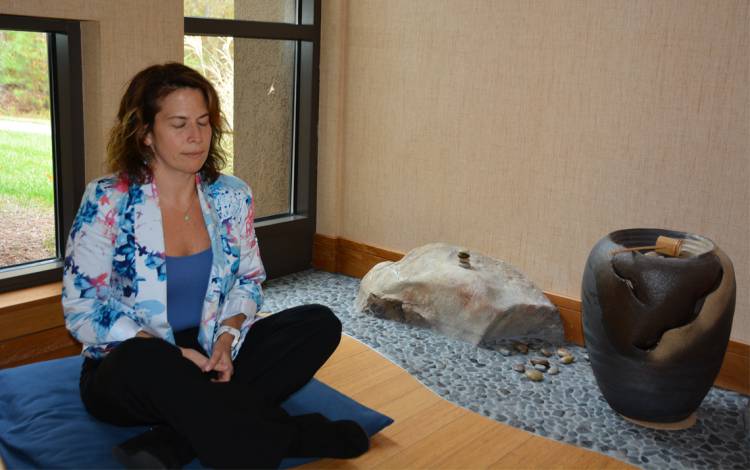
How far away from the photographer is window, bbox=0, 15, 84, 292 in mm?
2547

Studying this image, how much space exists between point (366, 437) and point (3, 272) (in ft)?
4.63

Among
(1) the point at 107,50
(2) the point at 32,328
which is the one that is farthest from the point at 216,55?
(2) the point at 32,328

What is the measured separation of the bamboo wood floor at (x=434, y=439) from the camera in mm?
2035

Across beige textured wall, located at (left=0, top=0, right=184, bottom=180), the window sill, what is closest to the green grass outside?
beige textured wall, located at (left=0, top=0, right=184, bottom=180)

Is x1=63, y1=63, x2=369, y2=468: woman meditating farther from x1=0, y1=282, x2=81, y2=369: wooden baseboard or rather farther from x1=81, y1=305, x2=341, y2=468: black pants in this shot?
x1=0, y1=282, x2=81, y2=369: wooden baseboard

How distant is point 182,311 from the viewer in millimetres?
2008

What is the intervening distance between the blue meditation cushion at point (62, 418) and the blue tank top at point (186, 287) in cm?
30

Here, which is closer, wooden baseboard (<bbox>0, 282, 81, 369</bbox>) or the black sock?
the black sock

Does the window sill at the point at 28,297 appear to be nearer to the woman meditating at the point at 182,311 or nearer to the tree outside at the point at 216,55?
the woman meditating at the point at 182,311

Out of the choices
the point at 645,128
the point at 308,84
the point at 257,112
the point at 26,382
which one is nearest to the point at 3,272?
the point at 26,382

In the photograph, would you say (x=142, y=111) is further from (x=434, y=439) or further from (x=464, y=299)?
(x=464, y=299)

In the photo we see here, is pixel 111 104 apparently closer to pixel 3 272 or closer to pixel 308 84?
pixel 3 272

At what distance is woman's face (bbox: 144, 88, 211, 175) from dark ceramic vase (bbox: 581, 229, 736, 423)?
118 cm

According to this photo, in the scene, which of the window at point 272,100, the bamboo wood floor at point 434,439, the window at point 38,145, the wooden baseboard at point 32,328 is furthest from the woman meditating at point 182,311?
the window at point 272,100
